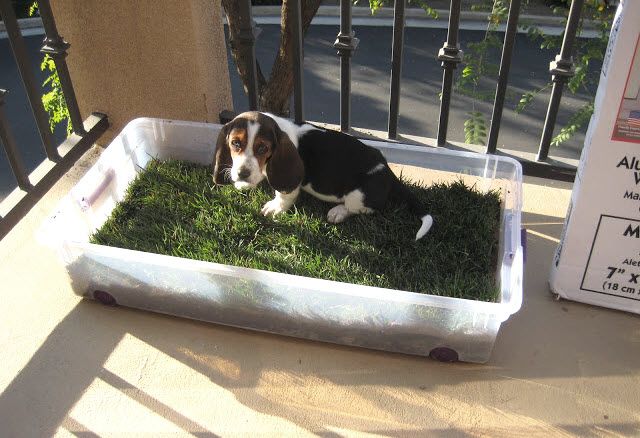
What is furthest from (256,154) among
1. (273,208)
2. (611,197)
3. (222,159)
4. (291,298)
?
(611,197)

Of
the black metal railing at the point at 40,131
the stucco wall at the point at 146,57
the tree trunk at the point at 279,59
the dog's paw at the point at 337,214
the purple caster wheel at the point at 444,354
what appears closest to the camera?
the purple caster wheel at the point at 444,354

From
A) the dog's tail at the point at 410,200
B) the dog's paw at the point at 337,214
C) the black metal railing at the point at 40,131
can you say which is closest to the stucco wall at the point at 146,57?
the black metal railing at the point at 40,131

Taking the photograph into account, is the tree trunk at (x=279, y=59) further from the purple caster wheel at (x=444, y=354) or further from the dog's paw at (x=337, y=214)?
the purple caster wheel at (x=444, y=354)

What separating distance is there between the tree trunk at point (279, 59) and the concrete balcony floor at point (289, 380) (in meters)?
1.39

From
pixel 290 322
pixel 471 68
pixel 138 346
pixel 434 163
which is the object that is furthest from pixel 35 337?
pixel 471 68

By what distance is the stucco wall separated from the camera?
282 centimetres

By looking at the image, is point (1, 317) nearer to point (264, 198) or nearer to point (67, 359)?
point (67, 359)

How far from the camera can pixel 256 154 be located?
241 cm

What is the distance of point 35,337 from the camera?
2.33 metres

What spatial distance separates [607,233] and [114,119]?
2367 millimetres

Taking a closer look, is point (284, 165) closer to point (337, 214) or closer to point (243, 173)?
point (243, 173)

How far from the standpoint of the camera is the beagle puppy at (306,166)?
2.41 metres

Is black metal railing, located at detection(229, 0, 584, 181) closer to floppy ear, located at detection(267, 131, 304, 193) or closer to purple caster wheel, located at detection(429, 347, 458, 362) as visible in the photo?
floppy ear, located at detection(267, 131, 304, 193)

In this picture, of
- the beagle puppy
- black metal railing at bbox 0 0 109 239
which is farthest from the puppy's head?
black metal railing at bbox 0 0 109 239
